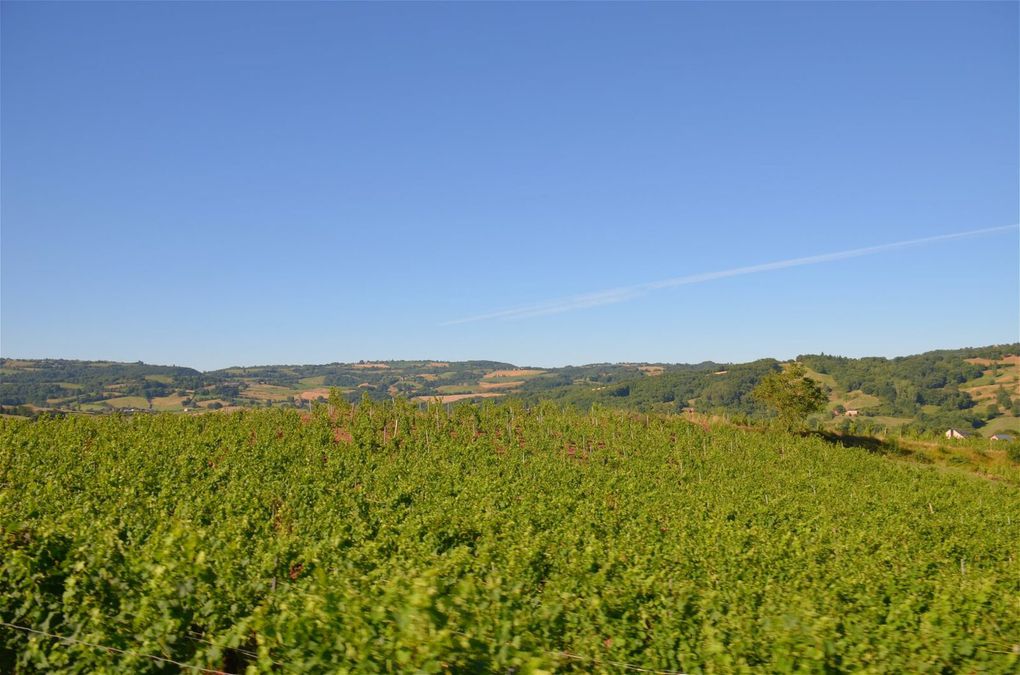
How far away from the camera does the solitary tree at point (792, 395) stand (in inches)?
1817

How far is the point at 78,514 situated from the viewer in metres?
10.5

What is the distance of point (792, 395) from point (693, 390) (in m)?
95.3

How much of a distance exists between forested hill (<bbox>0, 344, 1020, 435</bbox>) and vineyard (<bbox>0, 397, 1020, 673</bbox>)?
70603mm

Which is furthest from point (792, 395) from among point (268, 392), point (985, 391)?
point (268, 392)

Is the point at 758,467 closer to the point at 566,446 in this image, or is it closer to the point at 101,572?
the point at 566,446

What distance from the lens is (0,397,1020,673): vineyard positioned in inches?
228

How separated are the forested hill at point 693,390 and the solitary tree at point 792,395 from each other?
54.4 meters

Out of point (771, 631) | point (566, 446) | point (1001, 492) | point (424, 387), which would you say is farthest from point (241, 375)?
point (771, 631)

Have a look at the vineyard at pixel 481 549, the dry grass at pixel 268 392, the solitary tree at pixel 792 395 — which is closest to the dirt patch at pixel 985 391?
the solitary tree at pixel 792 395

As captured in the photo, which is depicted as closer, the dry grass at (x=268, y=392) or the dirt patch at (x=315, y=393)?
the dirt patch at (x=315, y=393)

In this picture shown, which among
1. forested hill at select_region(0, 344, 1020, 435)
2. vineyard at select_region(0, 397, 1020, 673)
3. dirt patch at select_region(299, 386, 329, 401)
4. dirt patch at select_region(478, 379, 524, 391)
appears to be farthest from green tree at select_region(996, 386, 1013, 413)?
dirt patch at select_region(299, 386, 329, 401)

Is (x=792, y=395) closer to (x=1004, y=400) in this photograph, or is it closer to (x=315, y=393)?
(x=1004, y=400)

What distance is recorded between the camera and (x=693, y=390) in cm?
13912

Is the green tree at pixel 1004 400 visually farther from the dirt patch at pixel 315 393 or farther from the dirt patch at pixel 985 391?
the dirt patch at pixel 315 393
